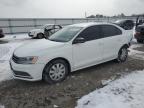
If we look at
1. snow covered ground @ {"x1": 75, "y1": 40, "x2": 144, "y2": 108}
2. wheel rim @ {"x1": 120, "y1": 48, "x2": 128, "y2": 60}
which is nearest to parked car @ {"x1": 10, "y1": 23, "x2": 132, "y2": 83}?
wheel rim @ {"x1": 120, "y1": 48, "x2": 128, "y2": 60}

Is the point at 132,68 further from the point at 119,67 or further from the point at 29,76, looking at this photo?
the point at 29,76

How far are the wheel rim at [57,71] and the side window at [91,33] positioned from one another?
1186 mm

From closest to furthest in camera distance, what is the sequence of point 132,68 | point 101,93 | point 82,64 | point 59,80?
point 101,93 < point 59,80 < point 82,64 < point 132,68

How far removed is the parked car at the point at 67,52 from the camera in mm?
4828

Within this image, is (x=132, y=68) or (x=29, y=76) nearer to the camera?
(x=29, y=76)

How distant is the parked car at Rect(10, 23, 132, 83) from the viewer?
190 inches

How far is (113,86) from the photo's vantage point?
487 cm

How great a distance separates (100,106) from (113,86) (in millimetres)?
1117

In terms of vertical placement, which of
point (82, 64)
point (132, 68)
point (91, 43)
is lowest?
point (132, 68)

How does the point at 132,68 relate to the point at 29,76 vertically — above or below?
below

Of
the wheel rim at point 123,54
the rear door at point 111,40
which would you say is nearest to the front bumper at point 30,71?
the rear door at point 111,40

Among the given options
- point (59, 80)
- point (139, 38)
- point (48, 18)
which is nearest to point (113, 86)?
point (59, 80)

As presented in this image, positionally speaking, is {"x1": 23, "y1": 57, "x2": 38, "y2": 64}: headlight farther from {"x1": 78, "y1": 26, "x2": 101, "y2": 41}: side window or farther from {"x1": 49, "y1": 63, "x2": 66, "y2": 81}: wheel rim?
{"x1": 78, "y1": 26, "x2": 101, "y2": 41}: side window

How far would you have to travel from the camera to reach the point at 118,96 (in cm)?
430
